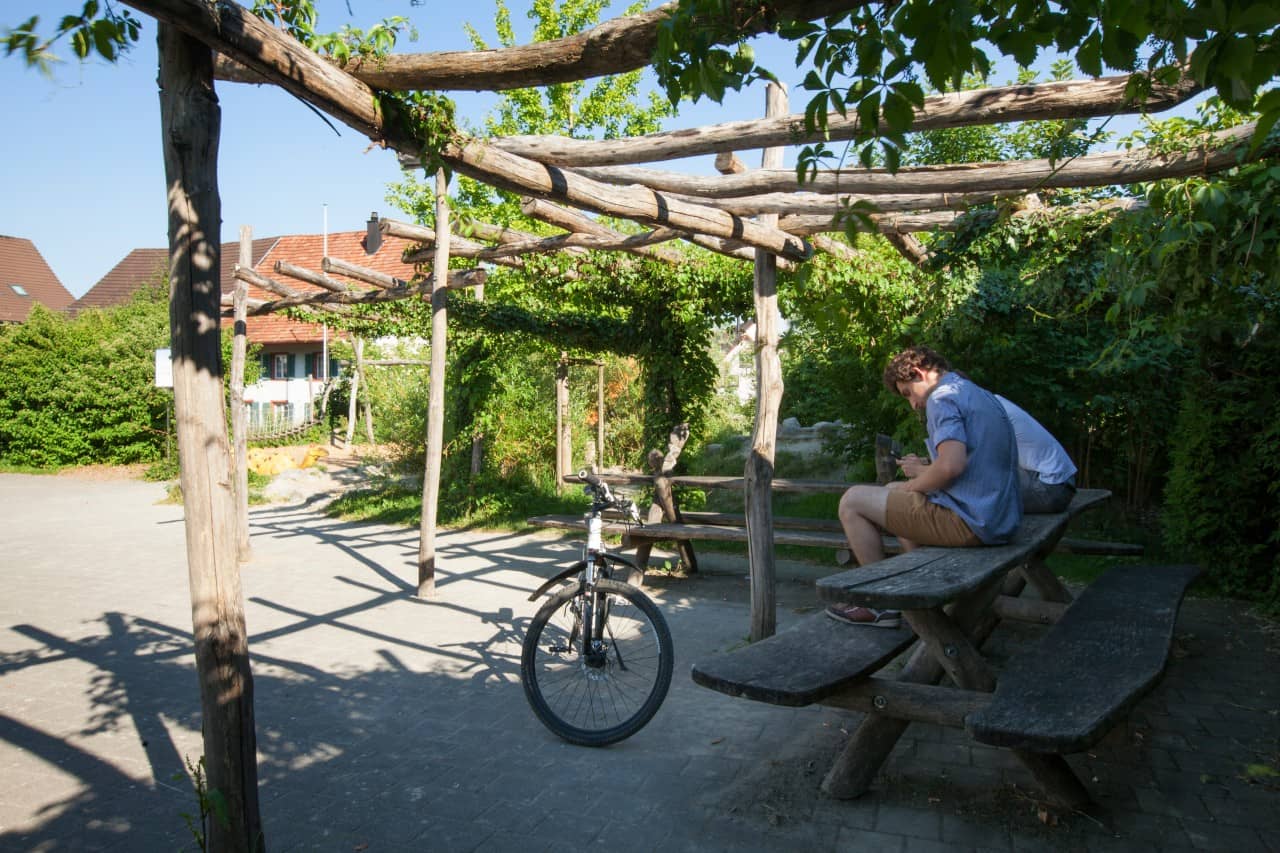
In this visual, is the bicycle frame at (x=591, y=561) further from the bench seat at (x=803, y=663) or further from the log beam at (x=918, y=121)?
the log beam at (x=918, y=121)

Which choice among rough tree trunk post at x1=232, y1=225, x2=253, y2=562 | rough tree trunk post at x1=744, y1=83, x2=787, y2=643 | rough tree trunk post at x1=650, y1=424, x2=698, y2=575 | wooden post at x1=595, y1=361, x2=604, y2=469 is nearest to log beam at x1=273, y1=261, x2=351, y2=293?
rough tree trunk post at x1=232, y1=225, x2=253, y2=562

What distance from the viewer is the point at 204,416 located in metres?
2.87

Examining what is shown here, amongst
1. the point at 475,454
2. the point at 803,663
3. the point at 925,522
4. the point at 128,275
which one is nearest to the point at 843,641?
the point at 803,663

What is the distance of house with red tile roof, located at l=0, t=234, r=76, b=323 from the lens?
3541 cm

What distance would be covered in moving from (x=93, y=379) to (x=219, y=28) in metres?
21.7

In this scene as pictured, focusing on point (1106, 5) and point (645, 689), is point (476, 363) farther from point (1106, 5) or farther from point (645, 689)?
point (1106, 5)

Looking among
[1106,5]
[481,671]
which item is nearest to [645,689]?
[481,671]

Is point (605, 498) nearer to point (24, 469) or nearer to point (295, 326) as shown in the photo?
point (24, 469)

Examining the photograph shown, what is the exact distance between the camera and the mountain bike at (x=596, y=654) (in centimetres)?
421

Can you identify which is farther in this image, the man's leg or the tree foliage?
the man's leg

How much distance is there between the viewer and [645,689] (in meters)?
4.69

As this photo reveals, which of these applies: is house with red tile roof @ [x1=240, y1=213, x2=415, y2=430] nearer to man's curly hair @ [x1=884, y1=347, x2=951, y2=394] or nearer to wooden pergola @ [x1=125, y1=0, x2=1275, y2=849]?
wooden pergola @ [x1=125, y1=0, x2=1275, y2=849]

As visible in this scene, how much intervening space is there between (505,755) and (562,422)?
31.4ft

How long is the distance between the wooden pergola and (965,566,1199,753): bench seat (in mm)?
1722
